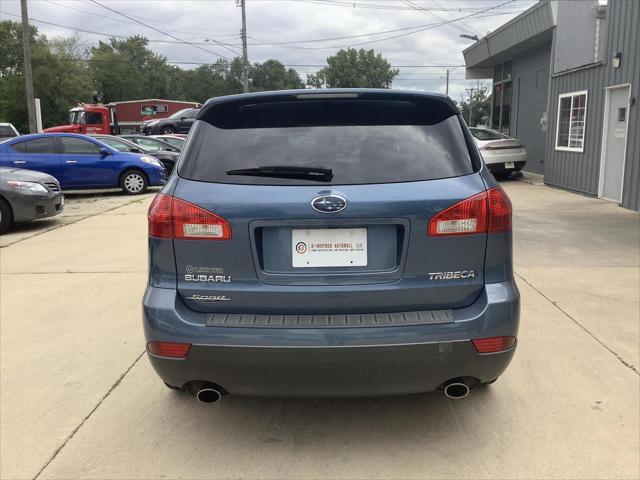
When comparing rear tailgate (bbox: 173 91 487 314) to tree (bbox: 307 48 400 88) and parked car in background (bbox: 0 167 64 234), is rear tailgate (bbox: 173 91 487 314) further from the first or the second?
tree (bbox: 307 48 400 88)

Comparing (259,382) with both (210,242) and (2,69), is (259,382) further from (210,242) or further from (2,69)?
(2,69)

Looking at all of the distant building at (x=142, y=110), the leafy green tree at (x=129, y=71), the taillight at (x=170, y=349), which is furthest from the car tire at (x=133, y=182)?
the leafy green tree at (x=129, y=71)

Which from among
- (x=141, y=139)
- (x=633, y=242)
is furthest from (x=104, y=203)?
(x=633, y=242)

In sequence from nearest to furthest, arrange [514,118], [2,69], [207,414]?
[207,414] → [514,118] → [2,69]

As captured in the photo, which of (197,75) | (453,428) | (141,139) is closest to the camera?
(453,428)

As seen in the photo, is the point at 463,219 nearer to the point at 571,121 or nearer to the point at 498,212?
the point at 498,212

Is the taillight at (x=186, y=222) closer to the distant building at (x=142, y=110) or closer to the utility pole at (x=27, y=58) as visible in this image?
the utility pole at (x=27, y=58)

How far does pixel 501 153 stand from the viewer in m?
16.8

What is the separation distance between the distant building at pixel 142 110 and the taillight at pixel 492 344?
152 ft

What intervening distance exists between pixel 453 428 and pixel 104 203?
38.3ft

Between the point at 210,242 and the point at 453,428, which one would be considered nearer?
the point at 210,242

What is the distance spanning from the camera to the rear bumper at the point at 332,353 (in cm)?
257

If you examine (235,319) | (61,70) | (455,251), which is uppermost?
(61,70)

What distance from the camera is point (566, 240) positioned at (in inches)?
322
